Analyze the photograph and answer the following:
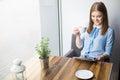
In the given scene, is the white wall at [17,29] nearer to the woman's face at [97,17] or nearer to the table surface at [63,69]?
the table surface at [63,69]

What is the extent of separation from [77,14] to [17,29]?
0.84m

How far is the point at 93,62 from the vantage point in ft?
5.60

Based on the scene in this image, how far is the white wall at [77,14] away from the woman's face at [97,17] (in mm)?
355

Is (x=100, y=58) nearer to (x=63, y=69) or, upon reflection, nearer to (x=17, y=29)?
(x=63, y=69)

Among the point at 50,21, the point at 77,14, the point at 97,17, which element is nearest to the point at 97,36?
the point at 97,17

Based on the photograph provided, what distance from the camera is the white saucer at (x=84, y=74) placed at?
1.45 meters

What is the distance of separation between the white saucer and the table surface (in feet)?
0.10

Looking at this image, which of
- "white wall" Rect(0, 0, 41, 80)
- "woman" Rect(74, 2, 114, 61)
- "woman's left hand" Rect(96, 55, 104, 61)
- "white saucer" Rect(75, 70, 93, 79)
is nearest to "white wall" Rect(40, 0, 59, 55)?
"white wall" Rect(0, 0, 41, 80)

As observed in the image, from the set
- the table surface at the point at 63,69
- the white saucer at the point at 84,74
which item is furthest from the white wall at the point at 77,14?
the white saucer at the point at 84,74

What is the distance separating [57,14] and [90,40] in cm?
77

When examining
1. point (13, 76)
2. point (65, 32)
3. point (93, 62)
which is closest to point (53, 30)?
point (65, 32)

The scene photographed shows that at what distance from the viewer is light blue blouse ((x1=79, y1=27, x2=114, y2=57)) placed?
2.02 meters

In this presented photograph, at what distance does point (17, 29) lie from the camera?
7.91 feet

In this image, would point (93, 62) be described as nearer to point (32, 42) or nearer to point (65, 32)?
point (65, 32)
